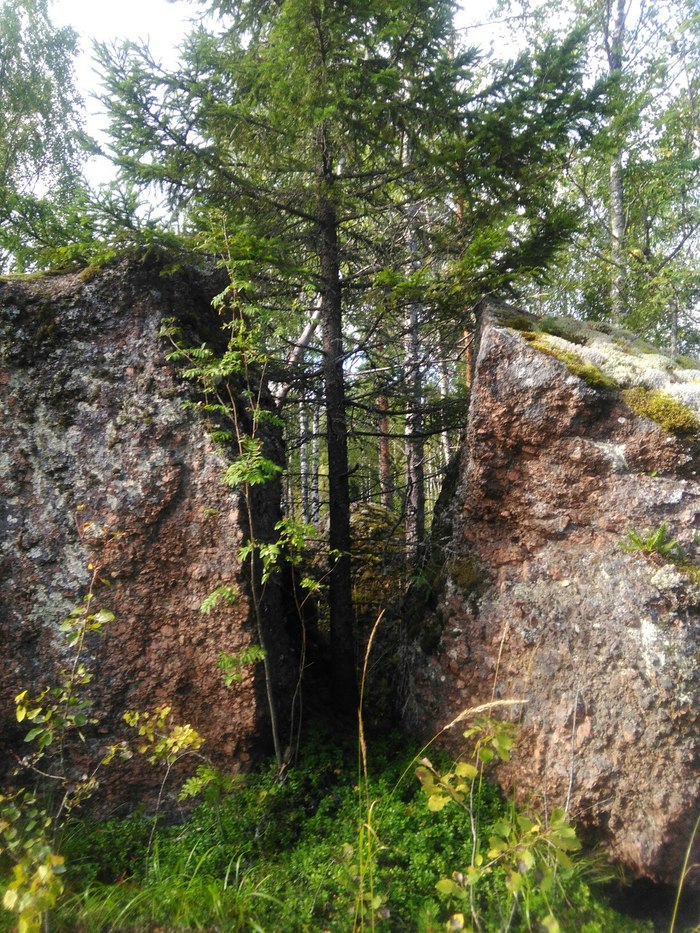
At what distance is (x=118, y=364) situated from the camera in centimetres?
445

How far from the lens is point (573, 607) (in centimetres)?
402

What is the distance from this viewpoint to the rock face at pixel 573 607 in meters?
3.57

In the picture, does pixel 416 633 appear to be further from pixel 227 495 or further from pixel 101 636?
pixel 101 636

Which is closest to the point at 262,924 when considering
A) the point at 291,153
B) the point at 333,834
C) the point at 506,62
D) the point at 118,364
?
the point at 333,834

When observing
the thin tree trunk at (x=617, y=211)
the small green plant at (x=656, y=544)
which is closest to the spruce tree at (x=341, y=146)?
the small green plant at (x=656, y=544)

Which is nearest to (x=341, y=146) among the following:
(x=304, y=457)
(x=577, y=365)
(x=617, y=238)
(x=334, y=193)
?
(x=334, y=193)

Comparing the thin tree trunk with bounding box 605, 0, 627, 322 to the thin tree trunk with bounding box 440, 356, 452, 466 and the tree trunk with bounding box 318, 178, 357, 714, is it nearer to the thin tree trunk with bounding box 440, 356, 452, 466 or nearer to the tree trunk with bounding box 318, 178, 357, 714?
the thin tree trunk with bounding box 440, 356, 452, 466

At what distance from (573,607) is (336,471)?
2.41m

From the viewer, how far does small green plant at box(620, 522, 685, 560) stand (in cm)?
379

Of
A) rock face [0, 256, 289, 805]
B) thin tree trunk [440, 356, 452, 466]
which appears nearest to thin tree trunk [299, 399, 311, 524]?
rock face [0, 256, 289, 805]

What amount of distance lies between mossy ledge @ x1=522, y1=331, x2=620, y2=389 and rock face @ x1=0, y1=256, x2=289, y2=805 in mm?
2594

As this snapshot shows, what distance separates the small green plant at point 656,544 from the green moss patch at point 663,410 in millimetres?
760

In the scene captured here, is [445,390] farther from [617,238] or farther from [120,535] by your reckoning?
[120,535]

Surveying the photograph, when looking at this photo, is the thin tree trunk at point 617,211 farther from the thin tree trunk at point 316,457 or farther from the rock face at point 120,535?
the rock face at point 120,535
